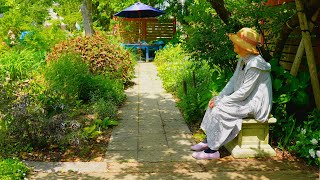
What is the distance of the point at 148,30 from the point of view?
18.4m

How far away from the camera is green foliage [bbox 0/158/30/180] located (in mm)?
3901

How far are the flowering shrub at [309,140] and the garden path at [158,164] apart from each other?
0.55 feet

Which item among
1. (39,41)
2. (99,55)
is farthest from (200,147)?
(39,41)

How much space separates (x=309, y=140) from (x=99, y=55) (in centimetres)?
591

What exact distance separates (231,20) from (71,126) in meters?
2.75

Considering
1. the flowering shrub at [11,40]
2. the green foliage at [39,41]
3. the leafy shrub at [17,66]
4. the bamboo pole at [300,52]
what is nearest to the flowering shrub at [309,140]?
the bamboo pole at [300,52]

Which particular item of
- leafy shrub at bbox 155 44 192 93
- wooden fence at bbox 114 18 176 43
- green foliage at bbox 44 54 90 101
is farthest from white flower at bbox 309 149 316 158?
wooden fence at bbox 114 18 176 43

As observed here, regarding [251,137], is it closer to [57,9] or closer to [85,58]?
[85,58]

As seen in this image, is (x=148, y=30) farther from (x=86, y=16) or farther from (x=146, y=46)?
(x=86, y=16)

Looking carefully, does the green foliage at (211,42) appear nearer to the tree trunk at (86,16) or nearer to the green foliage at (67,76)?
the green foliage at (67,76)

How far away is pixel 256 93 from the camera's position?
470 cm

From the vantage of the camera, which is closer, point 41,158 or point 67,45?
point 41,158

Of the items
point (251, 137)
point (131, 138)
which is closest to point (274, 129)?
point (251, 137)

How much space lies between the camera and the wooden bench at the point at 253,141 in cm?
477
